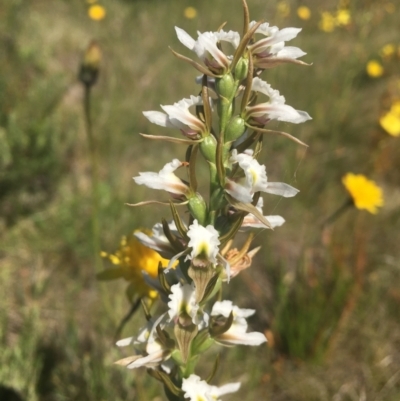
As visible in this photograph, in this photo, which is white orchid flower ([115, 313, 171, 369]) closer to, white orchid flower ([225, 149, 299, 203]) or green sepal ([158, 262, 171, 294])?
green sepal ([158, 262, 171, 294])

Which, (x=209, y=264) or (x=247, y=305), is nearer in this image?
(x=209, y=264)

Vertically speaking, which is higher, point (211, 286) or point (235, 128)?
point (235, 128)

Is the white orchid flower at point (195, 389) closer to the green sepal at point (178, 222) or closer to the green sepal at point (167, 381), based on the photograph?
the green sepal at point (167, 381)

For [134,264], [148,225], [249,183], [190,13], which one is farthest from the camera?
[190,13]

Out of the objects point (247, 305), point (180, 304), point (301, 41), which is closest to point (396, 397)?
point (247, 305)

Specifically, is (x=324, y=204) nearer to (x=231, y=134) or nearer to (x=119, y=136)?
(x=119, y=136)

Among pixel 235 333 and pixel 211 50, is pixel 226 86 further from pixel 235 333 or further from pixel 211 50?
pixel 235 333

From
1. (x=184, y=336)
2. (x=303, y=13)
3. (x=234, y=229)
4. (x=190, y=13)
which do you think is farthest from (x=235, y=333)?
(x=190, y=13)
